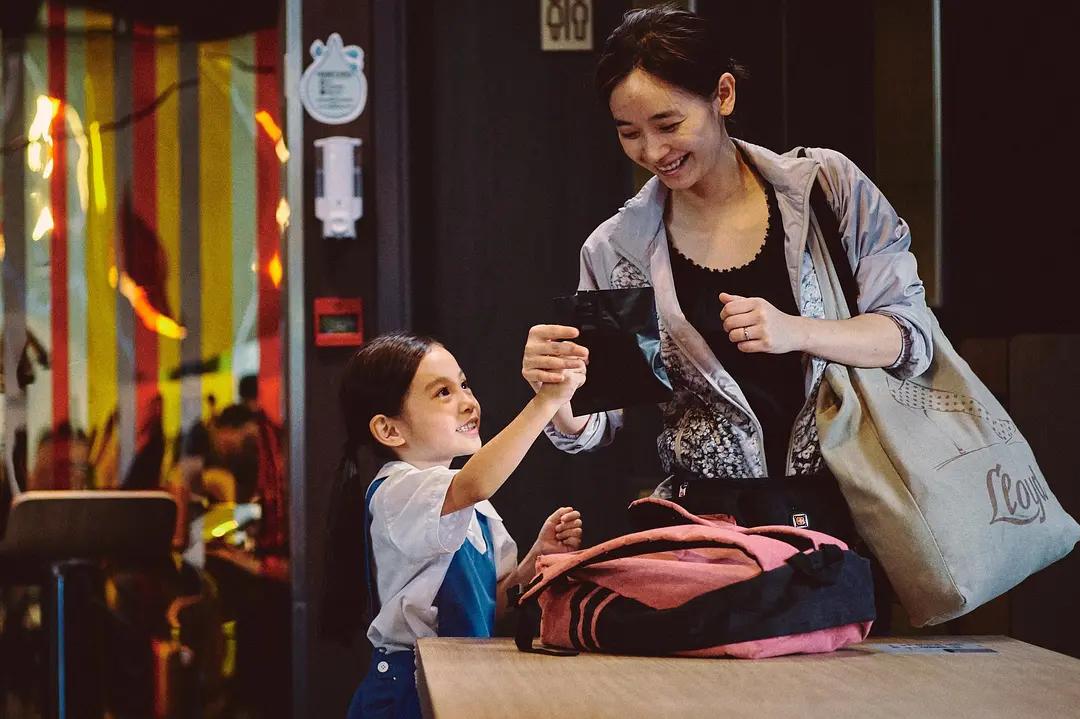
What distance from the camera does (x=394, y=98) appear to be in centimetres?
318

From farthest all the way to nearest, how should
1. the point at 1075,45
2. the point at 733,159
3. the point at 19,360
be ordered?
the point at 19,360, the point at 1075,45, the point at 733,159

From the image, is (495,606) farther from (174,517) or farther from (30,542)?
(30,542)

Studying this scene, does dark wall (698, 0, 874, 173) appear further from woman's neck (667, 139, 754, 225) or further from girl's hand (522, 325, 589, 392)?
girl's hand (522, 325, 589, 392)

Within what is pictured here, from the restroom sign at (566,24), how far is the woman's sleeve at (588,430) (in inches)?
60.2

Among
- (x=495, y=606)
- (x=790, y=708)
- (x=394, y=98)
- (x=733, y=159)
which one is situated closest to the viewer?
(x=790, y=708)

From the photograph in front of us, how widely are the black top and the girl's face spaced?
0.52 metres

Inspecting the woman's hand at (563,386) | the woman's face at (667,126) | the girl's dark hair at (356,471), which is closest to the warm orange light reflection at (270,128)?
the girl's dark hair at (356,471)

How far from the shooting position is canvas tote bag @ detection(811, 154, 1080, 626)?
1564 mm

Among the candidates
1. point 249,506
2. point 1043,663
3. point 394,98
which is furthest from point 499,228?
point 1043,663

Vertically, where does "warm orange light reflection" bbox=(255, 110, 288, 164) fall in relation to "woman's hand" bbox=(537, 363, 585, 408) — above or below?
above

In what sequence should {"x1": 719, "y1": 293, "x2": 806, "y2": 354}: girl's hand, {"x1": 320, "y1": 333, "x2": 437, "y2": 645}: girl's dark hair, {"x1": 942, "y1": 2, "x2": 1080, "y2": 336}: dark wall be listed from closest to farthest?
1. {"x1": 719, "y1": 293, "x2": 806, "y2": 354}: girl's hand
2. {"x1": 320, "y1": 333, "x2": 437, "y2": 645}: girl's dark hair
3. {"x1": 942, "y1": 2, "x2": 1080, "y2": 336}: dark wall

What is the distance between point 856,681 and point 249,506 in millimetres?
2518

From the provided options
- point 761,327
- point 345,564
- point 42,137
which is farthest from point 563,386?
point 42,137

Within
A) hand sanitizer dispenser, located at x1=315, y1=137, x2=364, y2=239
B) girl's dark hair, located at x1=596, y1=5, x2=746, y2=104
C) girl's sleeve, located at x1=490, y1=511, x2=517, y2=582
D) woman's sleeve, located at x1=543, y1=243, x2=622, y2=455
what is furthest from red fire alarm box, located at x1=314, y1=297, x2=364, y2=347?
girl's dark hair, located at x1=596, y1=5, x2=746, y2=104
